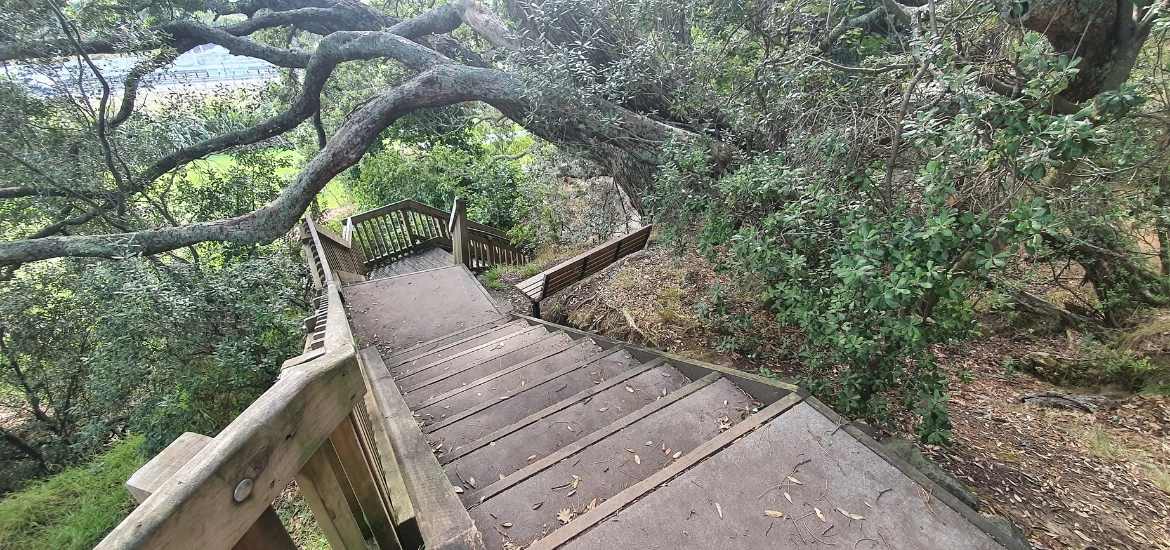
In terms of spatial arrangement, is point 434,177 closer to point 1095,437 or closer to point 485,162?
point 485,162

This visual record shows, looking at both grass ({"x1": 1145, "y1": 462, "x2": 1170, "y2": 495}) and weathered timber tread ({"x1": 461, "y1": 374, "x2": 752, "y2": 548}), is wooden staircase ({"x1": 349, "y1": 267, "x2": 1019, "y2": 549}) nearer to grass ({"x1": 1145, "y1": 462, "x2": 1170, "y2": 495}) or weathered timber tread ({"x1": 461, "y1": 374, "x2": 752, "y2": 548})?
weathered timber tread ({"x1": 461, "y1": 374, "x2": 752, "y2": 548})

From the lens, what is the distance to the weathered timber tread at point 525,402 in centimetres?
287

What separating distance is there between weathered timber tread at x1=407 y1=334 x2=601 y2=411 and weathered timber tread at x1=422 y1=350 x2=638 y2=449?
0.12 m

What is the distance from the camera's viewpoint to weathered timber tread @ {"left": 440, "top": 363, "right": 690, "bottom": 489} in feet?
7.82

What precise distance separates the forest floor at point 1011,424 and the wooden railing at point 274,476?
134 inches

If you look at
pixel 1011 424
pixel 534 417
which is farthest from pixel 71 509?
pixel 1011 424

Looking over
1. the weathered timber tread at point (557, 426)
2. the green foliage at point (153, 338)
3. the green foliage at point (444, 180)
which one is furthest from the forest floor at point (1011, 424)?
the green foliage at point (444, 180)

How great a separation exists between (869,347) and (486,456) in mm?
2262

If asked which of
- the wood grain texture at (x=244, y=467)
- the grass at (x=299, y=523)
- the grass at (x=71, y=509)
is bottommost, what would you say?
the grass at (x=299, y=523)

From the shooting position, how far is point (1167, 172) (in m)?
3.45

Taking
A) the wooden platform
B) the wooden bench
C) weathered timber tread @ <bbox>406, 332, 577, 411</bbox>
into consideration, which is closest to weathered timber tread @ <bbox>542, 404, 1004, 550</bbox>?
weathered timber tread @ <bbox>406, 332, 577, 411</bbox>

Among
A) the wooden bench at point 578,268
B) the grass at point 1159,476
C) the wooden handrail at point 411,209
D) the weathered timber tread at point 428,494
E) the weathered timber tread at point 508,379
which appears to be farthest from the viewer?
the wooden handrail at point 411,209

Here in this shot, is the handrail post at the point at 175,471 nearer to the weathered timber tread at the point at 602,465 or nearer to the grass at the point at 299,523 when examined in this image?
the weathered timber tread at the point at 602,465

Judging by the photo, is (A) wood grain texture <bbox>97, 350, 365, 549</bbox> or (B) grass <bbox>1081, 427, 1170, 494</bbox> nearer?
(A) wood grain texture <bbox>97, 350, 365, 549</bbox>
